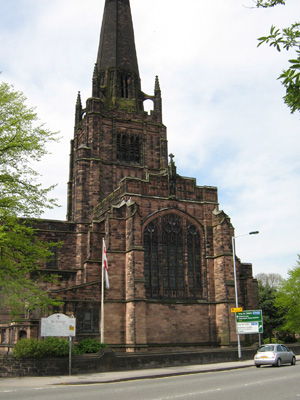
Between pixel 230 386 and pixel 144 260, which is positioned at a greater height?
pixel 144 260

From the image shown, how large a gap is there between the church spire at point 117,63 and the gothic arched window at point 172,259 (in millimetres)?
20419

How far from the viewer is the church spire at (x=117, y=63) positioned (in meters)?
50.5

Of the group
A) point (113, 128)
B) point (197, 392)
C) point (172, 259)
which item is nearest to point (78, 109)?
point (113, 128)

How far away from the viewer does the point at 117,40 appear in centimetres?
5316

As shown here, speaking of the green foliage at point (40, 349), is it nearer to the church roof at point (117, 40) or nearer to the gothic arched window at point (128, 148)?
the gothic arched window at point (128, 148)

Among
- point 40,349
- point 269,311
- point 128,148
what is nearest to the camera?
point 40,349

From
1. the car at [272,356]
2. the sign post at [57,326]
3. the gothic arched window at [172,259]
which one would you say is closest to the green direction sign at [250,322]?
the car at [272,356]

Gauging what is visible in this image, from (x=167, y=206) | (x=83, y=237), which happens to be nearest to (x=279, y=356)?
(x=167, y=206)

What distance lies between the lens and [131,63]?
52.9m

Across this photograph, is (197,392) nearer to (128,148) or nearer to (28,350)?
(28,350)

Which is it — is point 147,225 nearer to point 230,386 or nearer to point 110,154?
point 110,154

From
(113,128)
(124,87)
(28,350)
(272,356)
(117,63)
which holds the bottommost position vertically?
(272,356)

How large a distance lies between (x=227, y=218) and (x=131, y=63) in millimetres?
26938

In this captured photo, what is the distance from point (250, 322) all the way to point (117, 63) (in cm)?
3530
